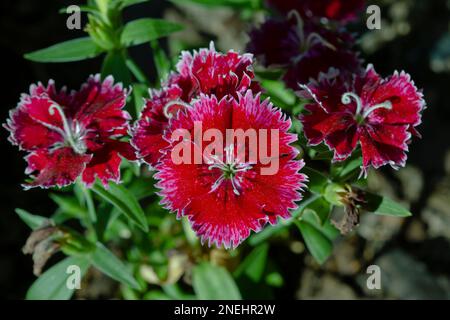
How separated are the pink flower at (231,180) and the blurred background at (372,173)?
42.4 inches

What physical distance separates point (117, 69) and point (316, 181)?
0.75 meters

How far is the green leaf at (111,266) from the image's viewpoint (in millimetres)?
1688

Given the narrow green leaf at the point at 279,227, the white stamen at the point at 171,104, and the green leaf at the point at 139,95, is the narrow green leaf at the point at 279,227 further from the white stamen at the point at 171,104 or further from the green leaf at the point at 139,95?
the green leaf at the point at 139,95

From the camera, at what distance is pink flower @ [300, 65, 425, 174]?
1441 millimetres

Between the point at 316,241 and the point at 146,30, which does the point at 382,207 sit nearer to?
the point at 316,241

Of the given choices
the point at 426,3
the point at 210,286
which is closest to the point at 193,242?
the point at 210,286

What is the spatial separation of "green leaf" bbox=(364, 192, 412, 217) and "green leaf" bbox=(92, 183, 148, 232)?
0.67 meters

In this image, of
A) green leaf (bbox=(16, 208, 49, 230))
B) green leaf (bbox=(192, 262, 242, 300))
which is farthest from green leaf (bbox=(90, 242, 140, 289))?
green leaf (bbox=(192, 262, 242, 300))

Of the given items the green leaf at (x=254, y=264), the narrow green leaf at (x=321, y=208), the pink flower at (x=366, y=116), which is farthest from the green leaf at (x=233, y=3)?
the green leaf at (x=254, y=264)

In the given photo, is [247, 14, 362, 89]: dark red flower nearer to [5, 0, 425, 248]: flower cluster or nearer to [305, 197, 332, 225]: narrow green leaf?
[5, 0, 425, 248]: flower cluster

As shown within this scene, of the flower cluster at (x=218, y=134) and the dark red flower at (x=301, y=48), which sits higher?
the dark red flower at (x=301, y=48)

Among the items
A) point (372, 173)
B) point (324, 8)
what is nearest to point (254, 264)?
point (372, 173)
